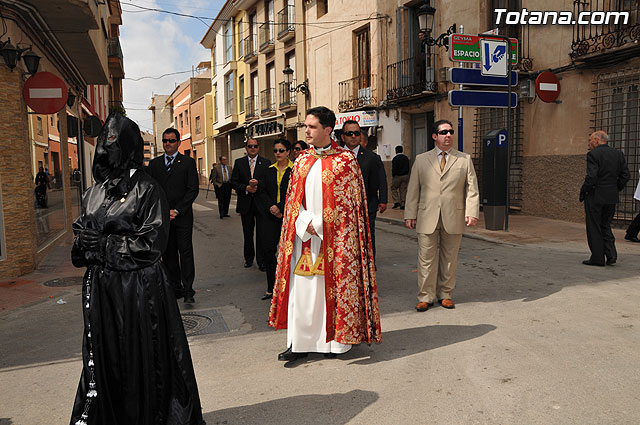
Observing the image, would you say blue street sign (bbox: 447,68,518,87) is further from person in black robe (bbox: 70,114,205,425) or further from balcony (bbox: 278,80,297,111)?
balcony (bbox: 278,80,297,111)

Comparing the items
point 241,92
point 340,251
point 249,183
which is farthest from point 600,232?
point 241,92

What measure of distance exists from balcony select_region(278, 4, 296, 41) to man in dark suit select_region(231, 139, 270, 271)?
18.7m

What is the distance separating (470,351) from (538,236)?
665 centimetres

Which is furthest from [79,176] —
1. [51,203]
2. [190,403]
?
[190,403]

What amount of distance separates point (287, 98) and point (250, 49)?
658 centimetres

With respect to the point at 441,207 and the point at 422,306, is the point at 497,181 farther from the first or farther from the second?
the point at 422,306

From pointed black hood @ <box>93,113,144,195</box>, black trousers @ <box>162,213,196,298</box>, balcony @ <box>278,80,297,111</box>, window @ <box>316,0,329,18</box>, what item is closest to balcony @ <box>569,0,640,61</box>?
black trousers @ <box>162,213,196,298</box>

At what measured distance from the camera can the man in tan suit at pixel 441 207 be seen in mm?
5484

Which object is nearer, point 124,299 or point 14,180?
point 124,299

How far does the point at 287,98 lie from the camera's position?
26.0m

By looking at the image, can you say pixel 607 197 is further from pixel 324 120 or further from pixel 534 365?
pixel 324 120

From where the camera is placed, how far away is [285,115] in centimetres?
2689

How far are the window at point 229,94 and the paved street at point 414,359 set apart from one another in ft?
94.3

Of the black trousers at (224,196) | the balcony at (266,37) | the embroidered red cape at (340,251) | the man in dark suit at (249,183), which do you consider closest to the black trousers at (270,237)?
the man in dark suit at (249,183)
